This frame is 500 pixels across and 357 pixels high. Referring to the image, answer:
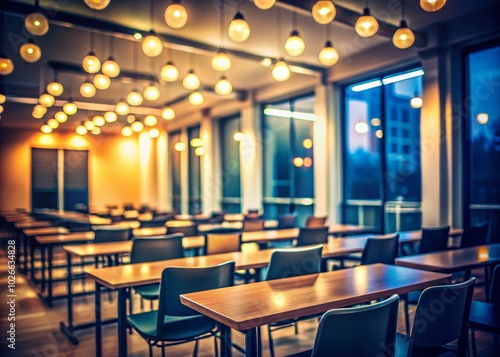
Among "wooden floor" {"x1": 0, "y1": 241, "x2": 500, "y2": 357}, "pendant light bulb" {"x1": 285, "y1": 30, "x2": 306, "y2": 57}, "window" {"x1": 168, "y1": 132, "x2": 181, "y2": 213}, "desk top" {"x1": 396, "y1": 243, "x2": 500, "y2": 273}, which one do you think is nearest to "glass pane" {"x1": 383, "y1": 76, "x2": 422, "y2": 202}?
"wooden floor" {"x1": 0, "y1": 241, "x2": 500, "y2": 357}

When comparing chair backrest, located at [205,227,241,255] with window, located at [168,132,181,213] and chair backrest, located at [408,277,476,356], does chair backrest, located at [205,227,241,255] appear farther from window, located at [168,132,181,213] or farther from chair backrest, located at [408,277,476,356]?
window, located at [168,132,181,213]

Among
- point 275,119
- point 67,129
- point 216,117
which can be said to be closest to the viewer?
point 275,119

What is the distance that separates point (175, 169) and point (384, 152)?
8187 millimetres

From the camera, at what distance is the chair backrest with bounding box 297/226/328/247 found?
4.14 metres

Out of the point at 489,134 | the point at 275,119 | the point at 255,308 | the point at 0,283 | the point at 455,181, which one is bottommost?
the point at 0,283

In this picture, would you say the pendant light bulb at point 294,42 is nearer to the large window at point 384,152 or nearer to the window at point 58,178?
the large window at point 384,152

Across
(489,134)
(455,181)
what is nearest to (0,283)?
(455,181)

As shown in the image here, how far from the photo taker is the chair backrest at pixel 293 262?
9.11 feet

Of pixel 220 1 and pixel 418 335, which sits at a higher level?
pixel 220 1

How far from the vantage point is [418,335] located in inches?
72.7

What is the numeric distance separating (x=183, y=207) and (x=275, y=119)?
475 centimetres

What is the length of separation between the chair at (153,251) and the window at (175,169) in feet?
32.6

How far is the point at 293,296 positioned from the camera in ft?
6.92

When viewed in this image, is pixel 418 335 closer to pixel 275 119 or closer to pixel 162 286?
pixel 162 286
